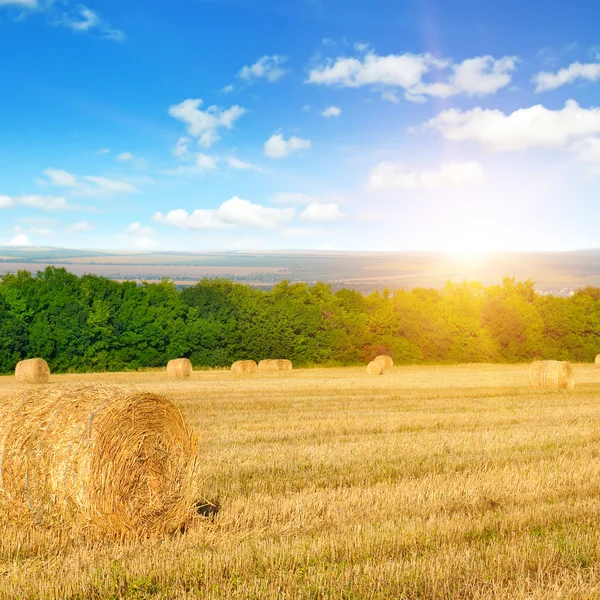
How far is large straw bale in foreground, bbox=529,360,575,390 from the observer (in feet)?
81.2

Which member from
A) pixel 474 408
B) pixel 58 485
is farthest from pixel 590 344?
pixel 58 485

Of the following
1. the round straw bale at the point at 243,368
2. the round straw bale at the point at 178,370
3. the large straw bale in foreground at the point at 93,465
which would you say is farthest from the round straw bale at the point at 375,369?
the large straw bale in foreground at the point at 93,465

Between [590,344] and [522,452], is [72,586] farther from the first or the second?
[590,344]

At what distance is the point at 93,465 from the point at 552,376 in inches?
832

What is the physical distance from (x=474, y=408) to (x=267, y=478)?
34.6ft

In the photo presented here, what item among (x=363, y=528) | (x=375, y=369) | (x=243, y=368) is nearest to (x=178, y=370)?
(x=243, y=368)

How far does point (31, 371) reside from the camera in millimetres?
29109

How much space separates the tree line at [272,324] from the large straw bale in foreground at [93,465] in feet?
123

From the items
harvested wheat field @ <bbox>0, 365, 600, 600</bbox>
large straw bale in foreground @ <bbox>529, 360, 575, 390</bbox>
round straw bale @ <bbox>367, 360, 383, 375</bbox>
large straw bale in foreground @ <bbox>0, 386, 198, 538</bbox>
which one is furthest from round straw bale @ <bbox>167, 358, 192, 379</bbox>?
large straw bale in foreground @ <bbox>0, 386, 198, 538</bbox>

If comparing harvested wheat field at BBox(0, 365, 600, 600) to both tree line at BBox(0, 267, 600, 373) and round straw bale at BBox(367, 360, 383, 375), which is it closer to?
round straw bale at BBox(367, 360, 383, 375)

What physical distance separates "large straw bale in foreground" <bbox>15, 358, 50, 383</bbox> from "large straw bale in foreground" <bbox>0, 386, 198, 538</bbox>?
23.2m

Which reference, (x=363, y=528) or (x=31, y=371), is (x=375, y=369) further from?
(x=363, y=528)

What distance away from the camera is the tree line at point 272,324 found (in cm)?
4366

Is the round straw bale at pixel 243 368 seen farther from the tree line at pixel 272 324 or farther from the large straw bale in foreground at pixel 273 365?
the tree line at pixel 272 324
